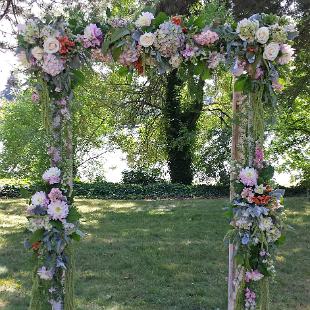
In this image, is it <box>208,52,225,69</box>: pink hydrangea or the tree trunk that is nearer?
<box>208,52,225,69</box>: pink hydrangea

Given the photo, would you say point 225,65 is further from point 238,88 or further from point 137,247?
point 137,247

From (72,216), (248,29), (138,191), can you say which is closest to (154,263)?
(72,216)

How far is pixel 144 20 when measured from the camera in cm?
388

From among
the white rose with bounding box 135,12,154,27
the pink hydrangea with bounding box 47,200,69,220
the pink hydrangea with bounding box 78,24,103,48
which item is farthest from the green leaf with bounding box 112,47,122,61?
the pink hydrangea with bounding box 47,200,69,220

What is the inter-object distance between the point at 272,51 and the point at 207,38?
1.75ft

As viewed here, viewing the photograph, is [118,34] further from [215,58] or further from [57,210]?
[57,210]

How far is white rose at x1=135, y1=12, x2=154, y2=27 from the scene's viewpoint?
388cm

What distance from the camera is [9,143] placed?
21609mm

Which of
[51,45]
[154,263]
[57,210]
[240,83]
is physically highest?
[51,45]

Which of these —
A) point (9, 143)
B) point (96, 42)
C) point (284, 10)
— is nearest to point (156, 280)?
point (96, 42)

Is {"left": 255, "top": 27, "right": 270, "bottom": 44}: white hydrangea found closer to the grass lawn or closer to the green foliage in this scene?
the grass lawn

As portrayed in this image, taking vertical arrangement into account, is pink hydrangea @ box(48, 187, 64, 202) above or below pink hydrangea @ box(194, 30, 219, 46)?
below

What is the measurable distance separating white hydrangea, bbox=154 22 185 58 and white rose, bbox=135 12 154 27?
109 millimetres

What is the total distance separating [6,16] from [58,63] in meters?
7.13
